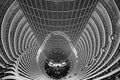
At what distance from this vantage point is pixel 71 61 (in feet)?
158

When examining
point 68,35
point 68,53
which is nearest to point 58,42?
point 68,35

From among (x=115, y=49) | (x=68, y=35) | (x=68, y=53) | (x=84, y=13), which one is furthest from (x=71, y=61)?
(x=84, y=13)

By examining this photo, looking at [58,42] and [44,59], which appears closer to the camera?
[58,42]

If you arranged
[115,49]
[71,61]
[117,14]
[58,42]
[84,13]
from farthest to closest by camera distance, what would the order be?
[71,61], [58,42], [117,14], [115,49], [84,13]

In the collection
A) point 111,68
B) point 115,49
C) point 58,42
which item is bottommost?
point 111,68

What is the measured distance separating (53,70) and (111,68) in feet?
78.2

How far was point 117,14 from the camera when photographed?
33750mm

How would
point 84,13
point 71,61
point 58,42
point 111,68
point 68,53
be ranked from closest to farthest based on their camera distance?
point 84,13 → point 111,68 → point 58,42 → point 68,53 → point 71,61

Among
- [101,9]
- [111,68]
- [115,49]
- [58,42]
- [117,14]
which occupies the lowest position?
[111,68]

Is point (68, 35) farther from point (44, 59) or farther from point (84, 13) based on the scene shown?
point (44, 59)

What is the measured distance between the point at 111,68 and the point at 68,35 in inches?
414

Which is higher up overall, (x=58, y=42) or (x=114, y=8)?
(x=114, y=8)

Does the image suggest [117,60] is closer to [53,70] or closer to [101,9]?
[101,9]

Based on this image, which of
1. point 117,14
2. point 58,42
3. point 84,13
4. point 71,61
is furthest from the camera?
point 71,61
